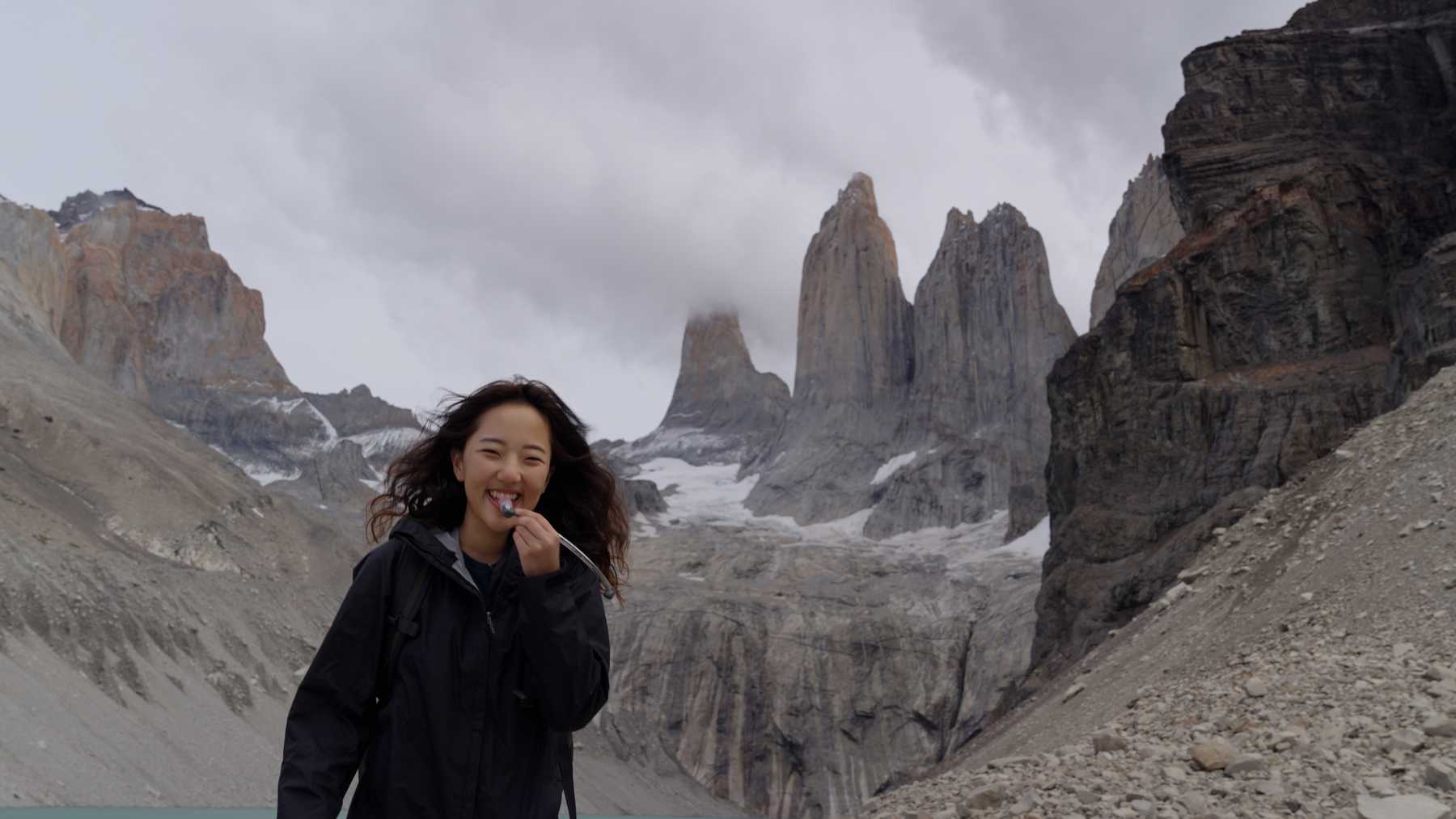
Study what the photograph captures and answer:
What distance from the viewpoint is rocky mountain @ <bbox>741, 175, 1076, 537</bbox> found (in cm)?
11788

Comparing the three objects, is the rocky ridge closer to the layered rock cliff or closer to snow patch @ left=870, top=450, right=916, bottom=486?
the layered rock cliff

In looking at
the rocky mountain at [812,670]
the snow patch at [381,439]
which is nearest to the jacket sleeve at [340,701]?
the rocky mountain at [812,670]

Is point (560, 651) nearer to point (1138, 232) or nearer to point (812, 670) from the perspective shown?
point (812, 670)

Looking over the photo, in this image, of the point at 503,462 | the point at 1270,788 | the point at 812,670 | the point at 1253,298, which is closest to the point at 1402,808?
the point at 1270,788

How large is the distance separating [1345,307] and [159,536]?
50.5 m

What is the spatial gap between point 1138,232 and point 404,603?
107 m

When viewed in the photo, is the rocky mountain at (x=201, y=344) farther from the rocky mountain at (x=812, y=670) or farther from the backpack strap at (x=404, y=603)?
the backpack strap at (x=404, y=603)

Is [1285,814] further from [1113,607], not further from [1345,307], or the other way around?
[1345,307]

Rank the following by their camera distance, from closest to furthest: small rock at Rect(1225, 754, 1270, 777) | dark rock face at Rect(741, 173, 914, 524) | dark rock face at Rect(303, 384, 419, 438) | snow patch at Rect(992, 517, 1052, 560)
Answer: small rock at Rect(1225, 754, 1270, 777) < snow patch at Rect(992, 517, 1052, 560) < dark rock face at Rect(741, 173, 914, 524) < dark rock face at Rect(303, 384, 419, 438)

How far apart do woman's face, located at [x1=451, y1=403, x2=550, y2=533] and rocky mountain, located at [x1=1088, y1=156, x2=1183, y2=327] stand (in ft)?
318

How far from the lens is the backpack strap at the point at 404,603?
3.29 metres

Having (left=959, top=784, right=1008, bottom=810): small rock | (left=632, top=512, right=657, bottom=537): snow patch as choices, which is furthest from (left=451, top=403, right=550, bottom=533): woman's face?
(left=632, top=512, right=657, bottom=537): snow patch

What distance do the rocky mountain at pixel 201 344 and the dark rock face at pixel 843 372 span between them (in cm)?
5020

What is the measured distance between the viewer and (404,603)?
3311mm
